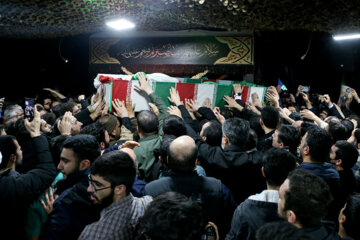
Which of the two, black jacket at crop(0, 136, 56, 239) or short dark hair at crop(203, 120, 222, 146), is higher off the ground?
short dark hair at crop(203, 120, 222, 146)

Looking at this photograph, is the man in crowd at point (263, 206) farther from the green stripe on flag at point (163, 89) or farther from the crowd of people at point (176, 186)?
the green stripe on flag at point (163, 89)

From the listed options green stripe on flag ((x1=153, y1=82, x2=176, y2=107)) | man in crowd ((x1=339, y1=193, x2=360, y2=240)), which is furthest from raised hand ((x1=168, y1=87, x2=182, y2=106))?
man in crowd ((x1=339, y1=193, x2=360, y2=240))

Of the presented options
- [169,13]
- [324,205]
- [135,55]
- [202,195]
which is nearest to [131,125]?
[202,195]

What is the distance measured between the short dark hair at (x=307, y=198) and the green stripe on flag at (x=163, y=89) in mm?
2197

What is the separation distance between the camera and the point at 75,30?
21.1 feet

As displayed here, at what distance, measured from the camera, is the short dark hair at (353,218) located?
1514 mm

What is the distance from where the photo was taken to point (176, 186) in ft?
5.74

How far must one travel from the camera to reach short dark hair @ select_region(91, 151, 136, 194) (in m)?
1.38

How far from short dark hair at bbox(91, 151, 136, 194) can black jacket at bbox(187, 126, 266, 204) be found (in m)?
0.90

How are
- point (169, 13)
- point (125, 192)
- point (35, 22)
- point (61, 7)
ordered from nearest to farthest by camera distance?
1. point (125, 192)
2. point (61, 7)
3. point (169, 13)
4. point (35, 22)

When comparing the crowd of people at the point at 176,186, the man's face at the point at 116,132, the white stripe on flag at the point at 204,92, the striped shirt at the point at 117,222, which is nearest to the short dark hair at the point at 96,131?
the crowd of people at the point at 176,186

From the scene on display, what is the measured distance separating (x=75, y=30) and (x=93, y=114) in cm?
403

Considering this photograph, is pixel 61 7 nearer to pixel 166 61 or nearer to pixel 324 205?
pixel 166 61

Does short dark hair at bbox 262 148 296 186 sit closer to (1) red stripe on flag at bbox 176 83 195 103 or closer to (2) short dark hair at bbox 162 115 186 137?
(2) short dark hair at bbox 162 115 186 137
